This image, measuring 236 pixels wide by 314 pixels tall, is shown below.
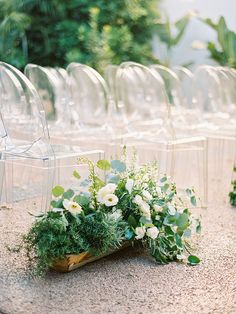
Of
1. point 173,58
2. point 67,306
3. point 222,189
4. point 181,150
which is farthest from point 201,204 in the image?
point 173,58

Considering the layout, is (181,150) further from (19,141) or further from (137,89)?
(19,141)

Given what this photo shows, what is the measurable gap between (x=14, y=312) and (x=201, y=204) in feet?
6.71

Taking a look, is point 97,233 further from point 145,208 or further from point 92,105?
point 92,105

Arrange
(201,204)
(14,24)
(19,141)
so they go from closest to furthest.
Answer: (19,141)
(201,204)
(14,24)

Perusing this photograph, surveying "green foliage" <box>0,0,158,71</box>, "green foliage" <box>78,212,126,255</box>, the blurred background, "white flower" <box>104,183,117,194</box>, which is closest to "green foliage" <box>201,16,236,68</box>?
the blurred background

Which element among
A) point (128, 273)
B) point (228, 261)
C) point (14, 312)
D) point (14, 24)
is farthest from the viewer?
point (14, 24)

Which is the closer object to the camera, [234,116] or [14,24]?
[234,116]

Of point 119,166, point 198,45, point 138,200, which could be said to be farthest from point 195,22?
point 138,200

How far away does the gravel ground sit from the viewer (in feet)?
8.22

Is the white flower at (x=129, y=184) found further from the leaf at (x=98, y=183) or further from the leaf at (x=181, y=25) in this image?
the leaf at (x=181, y=25)

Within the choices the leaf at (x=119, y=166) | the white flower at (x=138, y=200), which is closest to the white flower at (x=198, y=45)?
the leaf at (x=119, y=166)

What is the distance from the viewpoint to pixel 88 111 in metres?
4.88

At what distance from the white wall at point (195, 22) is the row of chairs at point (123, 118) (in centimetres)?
304

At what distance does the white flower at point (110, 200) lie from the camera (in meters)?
2.97
